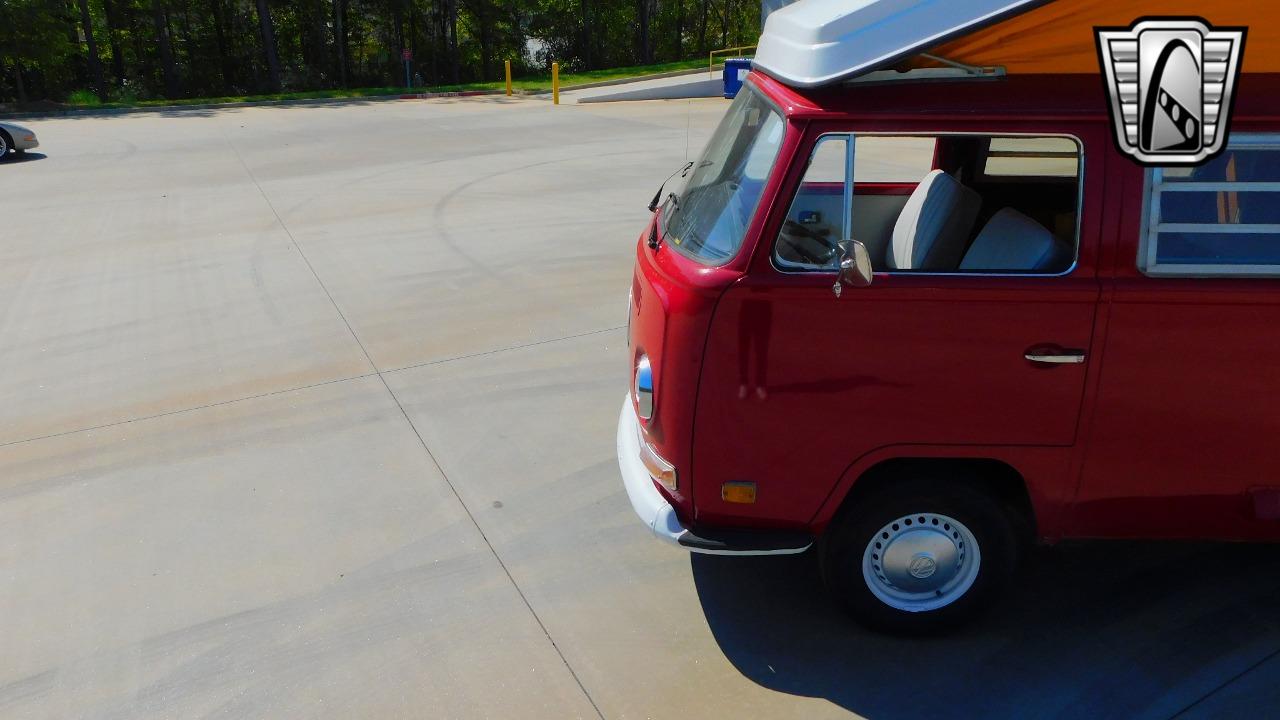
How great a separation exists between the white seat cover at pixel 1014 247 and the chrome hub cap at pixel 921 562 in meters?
0.98

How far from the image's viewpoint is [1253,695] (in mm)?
3756

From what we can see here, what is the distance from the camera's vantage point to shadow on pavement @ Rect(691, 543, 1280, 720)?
3.79 metres

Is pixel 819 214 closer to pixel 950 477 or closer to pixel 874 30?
pixel 874 30

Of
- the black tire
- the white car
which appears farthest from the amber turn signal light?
the white car

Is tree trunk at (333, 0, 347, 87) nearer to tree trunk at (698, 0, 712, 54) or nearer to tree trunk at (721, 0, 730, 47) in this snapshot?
tree trunk at (698, 0, 712, 54)

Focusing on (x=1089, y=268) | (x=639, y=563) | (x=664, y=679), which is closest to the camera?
(x=1089, y=268)

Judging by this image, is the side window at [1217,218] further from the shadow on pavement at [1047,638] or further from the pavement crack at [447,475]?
the pavement crack at [447,475]

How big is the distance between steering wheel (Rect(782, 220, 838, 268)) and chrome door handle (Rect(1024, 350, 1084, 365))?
0.79m

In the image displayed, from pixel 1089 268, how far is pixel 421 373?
178 inches

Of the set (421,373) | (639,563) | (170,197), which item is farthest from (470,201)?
(639,563)

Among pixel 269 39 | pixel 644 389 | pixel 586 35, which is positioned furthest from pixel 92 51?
pixel 644 389

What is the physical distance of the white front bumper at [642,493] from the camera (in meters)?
3.89

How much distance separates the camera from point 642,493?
408 centimetres

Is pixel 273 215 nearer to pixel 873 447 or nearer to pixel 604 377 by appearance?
pixel 604 377
